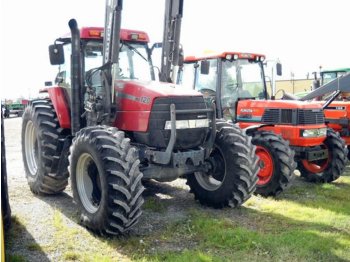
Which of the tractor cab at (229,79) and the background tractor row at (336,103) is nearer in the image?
the tractor cab at (229,79)

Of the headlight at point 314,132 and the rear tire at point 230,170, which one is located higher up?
the headlight at point 314,132

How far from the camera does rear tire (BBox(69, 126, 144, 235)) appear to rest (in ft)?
13.8

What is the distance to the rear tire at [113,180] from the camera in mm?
4219

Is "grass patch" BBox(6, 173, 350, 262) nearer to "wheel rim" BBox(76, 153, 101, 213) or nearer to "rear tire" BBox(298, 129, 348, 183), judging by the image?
"wheel rim" BBox(76, 153, 101, 213)

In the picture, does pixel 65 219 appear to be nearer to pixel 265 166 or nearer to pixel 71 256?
pixel 71 256

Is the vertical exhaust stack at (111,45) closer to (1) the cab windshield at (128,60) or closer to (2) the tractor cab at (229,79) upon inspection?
(1) the cab windshield at (128,60)

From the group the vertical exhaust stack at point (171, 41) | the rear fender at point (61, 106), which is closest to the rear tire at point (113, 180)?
the rear fender at point (61, 106)

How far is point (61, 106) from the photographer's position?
19.2 feet

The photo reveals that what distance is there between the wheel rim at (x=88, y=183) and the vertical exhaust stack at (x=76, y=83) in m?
0.78

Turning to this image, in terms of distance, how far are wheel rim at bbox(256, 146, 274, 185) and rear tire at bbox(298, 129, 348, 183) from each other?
1.35 metres

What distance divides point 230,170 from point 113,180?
1690mm

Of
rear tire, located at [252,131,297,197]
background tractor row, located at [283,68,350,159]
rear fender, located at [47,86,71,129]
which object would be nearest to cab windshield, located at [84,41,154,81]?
rear fender, located at [47,86,71,129]

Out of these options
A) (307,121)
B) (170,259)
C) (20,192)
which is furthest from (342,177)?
(20,192)

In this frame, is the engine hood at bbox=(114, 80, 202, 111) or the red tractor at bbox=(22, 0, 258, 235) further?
the engine hood at bbox=(114, 80, 202, 111)
